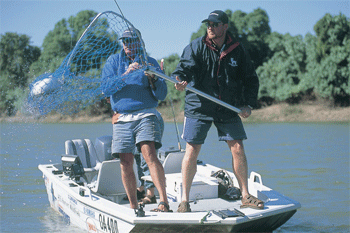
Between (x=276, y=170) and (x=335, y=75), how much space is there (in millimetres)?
23415

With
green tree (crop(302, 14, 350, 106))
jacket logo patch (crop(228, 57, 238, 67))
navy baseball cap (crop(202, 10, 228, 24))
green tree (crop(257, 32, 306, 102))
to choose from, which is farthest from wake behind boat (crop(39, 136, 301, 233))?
green tree (crop(257, 32, 306, 102))

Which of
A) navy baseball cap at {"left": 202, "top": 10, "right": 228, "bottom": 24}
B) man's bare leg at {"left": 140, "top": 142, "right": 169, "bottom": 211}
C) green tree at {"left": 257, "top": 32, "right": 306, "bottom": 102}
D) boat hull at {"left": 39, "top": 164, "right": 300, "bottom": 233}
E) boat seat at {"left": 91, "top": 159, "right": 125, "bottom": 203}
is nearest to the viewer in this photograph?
boat hull at {"left": 39, "top": 164, "right": 300, "bottom": 233}

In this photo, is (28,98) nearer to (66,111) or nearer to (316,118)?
(66,111)

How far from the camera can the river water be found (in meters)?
7.24

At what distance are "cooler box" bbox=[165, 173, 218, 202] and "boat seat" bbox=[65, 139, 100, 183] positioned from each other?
1655mm

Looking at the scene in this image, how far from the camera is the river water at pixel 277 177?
7242 mm

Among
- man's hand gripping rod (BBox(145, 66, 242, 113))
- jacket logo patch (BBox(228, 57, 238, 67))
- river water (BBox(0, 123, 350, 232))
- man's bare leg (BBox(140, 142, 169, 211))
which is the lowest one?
river water (BBox(0, 123, 350, 232))

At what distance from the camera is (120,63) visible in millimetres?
5137

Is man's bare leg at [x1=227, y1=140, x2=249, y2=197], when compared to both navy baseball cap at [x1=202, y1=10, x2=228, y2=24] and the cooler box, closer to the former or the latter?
the cooler box

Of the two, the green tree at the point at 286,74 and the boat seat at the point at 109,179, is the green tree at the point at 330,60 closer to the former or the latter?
the green tree at the point at 286,74

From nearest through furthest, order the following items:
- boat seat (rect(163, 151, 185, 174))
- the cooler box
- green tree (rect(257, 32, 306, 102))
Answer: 1. the cooler box
2. boat seat (rect(163, 151, 185, 174))
3. green tree (rect(257, 32, 306, 102))

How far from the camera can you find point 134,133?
16.6ft

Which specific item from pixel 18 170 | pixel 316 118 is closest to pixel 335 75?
pixel 316 118

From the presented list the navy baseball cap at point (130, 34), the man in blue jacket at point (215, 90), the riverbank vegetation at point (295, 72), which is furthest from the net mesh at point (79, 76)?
the riverbank vegetation at point (295, 72)
